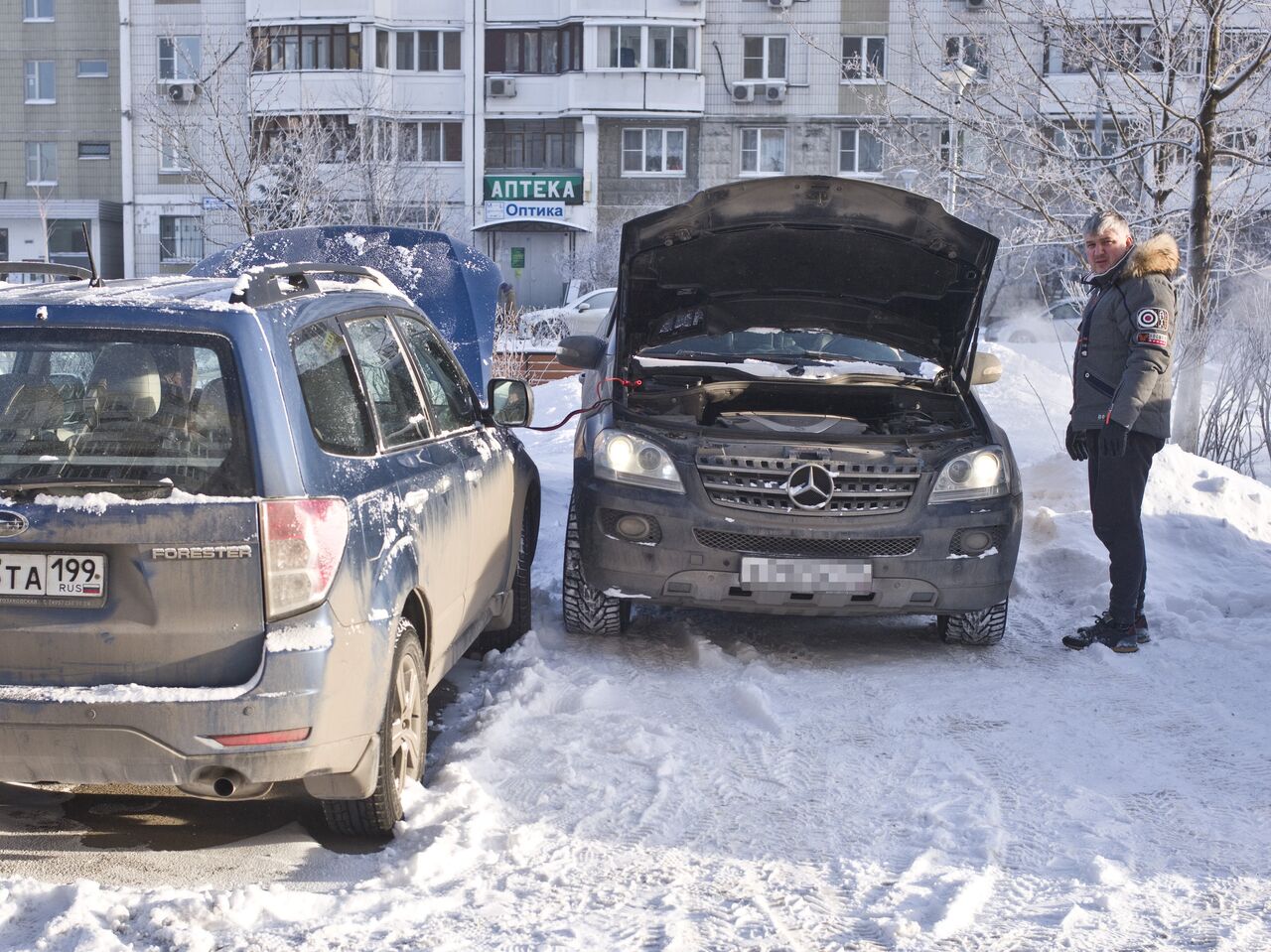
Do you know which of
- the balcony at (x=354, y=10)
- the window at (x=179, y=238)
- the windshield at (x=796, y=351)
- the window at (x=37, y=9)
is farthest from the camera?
the window at (x=37, y=9)

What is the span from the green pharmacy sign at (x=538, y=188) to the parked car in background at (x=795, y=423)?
36809mm

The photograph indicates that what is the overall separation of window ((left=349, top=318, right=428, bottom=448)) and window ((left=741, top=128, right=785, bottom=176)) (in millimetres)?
40074

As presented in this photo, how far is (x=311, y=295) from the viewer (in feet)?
14.0

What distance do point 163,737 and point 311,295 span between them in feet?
4.65

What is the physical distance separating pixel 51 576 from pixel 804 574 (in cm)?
324

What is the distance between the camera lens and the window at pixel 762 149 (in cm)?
4381

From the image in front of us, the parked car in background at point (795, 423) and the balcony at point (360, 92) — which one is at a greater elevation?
the balcony at point (360, 92)

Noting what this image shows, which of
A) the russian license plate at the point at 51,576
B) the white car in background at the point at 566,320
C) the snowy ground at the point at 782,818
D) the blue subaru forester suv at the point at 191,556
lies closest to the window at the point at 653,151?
the white car in background at the point at 566,320

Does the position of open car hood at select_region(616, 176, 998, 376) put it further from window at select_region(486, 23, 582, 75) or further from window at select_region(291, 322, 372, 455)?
window at select_region(486, 23, 582, 75)

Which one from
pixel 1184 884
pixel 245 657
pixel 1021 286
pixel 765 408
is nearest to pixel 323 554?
pixel 245 657

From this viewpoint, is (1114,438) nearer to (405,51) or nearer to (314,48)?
(314,48)

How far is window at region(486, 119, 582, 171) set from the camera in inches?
1734

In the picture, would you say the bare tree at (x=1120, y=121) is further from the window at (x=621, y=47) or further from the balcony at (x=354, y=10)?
the balcony at (x=354, y=10)

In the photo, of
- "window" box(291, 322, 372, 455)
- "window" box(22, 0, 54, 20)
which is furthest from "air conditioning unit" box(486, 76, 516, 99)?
"window" box(291, 322, 372, 455)
